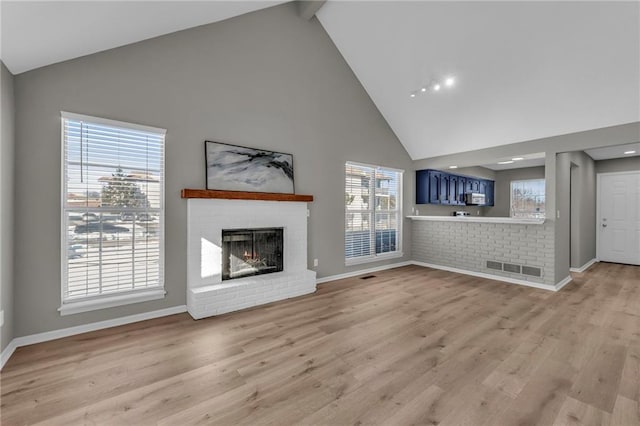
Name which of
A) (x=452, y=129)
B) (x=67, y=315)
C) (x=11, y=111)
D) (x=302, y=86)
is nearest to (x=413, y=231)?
(x=452, y=129)

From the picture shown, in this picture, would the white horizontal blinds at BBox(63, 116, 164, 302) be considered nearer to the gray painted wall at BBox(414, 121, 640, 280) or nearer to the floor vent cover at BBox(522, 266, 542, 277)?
the gray painted wall at BBox(414, 121, 640, 280)

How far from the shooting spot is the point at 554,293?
13.7 feet

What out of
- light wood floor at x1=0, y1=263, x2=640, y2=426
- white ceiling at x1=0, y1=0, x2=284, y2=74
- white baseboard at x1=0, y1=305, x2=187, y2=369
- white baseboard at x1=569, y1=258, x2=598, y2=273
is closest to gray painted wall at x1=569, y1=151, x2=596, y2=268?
white baseboard at x1=569, y1=258, x2=598, y2=273

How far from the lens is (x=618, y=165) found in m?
6.46

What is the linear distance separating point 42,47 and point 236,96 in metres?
1.92

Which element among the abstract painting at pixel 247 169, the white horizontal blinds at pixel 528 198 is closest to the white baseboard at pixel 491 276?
the abstract painting at pixel 247 169

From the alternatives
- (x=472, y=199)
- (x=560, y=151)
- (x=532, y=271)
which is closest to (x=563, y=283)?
(x=532, y=271)

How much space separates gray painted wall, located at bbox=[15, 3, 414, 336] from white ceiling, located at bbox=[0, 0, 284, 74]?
22 cm

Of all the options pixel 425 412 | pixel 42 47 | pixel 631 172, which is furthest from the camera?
pixel 631 172

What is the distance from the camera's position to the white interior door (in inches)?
246

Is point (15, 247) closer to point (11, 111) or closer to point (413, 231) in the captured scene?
point (11, 111)

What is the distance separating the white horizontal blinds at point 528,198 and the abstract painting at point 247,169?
733 centimetres

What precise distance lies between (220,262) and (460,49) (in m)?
4.42

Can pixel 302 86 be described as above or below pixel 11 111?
above
